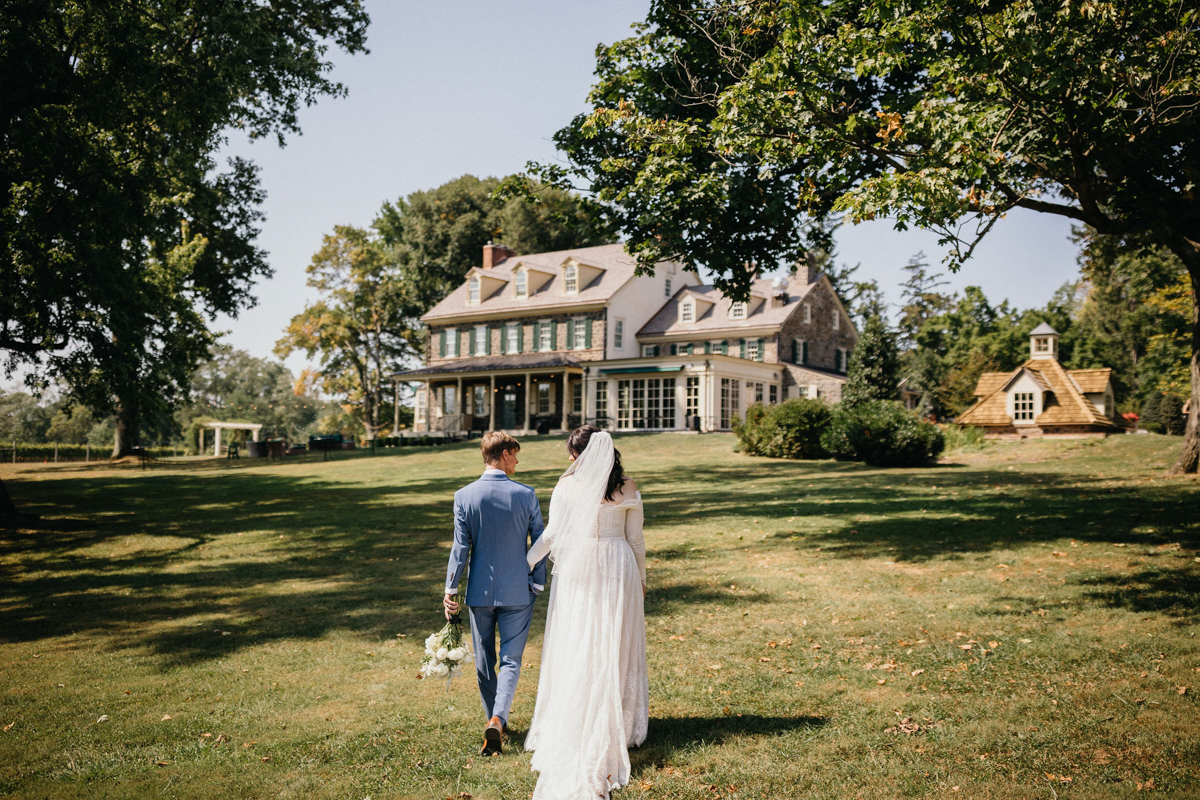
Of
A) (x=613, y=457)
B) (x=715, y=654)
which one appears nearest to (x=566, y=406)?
(x=715, y=654)

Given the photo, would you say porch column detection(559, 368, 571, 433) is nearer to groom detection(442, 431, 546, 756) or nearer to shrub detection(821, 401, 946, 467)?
shrub detection(821, 401, 946, 467)

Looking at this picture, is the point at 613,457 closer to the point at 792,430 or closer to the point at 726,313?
the point at 792,430

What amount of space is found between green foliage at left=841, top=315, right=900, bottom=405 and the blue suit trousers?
31.0 m

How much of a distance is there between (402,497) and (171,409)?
6292 mm

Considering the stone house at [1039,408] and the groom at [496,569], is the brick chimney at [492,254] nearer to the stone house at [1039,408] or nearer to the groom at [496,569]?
the stone house at [1039,408]

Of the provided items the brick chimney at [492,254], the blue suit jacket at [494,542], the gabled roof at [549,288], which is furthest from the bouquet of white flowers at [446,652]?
the brick chimney at [492,254]

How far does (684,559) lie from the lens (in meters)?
10.8

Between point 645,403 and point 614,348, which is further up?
point 614,348

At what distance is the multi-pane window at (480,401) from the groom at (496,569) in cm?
3810

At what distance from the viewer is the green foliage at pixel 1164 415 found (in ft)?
101

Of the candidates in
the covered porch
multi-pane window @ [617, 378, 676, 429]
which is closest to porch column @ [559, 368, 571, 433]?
the covered porch

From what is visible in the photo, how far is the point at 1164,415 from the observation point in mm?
32438

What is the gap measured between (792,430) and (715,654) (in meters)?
17.2

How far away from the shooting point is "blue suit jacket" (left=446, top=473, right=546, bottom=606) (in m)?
4.90
